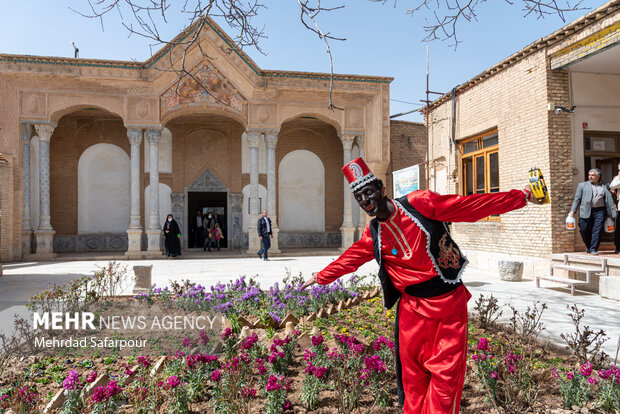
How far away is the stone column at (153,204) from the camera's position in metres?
15.4

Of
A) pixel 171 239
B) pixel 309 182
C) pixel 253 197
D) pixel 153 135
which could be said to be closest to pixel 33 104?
pixel 153 135

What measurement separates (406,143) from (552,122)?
9672 millimetres

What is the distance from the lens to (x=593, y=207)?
8.52m

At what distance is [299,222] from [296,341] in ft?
50.5

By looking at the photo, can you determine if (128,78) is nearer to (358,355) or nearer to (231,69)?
(231,69)

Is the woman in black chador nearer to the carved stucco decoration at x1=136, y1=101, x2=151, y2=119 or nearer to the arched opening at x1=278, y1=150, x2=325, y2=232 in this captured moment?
the carved stucco decoration at x1=136, y1=101, x2=151, y2=119

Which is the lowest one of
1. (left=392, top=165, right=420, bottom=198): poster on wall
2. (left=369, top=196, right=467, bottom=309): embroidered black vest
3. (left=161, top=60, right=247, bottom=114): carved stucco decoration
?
(left=369, top=196, right=467, bottom=309): embroidered black vest

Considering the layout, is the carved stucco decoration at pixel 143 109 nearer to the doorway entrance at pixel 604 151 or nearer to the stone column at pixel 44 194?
the stone column at pixel 44 194

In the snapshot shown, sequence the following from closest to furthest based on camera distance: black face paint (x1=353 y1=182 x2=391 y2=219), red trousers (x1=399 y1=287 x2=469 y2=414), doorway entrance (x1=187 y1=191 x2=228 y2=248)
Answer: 1. red trousers (x1=399 y1=287 x2=469 y2=414)
2. black face paint (x1=353 y1=182 x2=391 y2=219)
3. doorway entrance (x1=187 y1=191 x2=228 y2=248)

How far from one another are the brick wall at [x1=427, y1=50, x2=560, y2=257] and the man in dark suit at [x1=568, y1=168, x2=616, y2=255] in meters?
0.44

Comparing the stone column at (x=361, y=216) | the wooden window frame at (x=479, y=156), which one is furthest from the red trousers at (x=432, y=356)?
the stone column at (x=361, y=216)

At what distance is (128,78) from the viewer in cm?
1511

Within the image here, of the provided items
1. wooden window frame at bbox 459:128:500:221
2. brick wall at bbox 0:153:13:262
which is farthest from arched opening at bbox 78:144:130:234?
wooden window frame at bbox 459:128:500:221

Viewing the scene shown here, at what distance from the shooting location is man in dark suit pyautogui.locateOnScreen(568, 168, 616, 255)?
8.38 m
